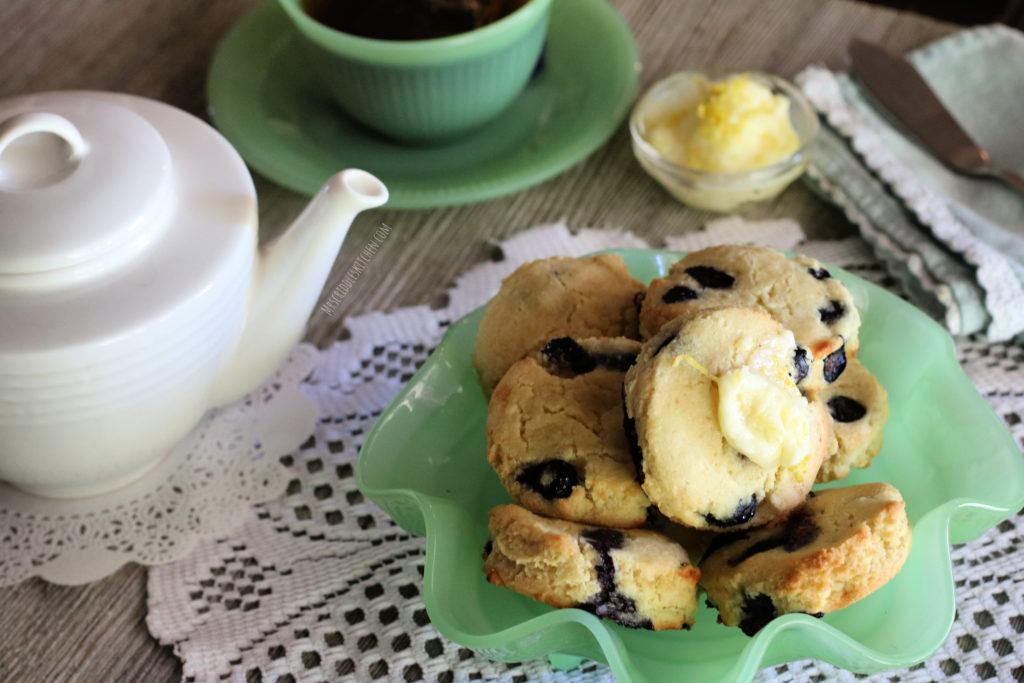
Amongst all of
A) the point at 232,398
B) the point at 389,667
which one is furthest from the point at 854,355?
the point at 232,398

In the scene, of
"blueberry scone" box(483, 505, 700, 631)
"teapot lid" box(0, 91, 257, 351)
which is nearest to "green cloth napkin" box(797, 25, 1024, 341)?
"blueberry scone" box(483, 505, 700, 631)

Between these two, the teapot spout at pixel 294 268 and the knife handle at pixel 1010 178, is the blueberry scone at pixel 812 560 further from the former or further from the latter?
the knife handle at pixel 1010 178

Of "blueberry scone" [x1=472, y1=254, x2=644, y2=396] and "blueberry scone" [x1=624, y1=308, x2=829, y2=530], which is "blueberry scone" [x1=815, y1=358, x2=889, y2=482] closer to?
"blueberry scone" [x1=624, y1=308, x2=829, y2=530]

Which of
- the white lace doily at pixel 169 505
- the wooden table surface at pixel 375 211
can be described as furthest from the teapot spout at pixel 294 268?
the wooden table surface at pixel 375 211

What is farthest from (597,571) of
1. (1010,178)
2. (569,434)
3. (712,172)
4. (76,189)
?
(1010,178)

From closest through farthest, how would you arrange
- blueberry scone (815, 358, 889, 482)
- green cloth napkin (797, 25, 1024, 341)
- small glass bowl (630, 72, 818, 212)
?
1. blueberry scone (815, 358, 889, 482)
2. green cloth napkin (797, 25, 1024, 341)
3. small glass bowl (630, 72, 818, 212)

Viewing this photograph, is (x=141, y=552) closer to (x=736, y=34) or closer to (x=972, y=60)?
(x=736, y=34)
